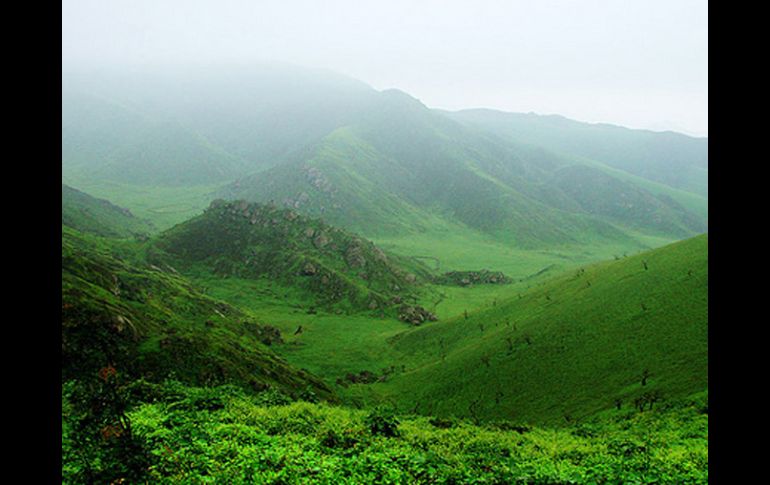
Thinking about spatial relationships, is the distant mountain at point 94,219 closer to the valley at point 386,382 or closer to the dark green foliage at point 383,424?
the valley at point 386,382

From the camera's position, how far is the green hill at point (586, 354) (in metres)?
33.4

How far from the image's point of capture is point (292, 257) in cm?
11644

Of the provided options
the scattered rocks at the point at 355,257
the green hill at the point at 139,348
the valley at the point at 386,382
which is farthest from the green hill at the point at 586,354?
the scattered rocks at the point at 355,257

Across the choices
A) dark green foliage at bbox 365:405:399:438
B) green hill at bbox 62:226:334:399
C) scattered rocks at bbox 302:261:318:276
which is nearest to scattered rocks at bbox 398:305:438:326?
scattered rocks at bbox 302:261:318:276

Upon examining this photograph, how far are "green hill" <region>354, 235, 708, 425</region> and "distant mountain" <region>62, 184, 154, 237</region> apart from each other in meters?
133

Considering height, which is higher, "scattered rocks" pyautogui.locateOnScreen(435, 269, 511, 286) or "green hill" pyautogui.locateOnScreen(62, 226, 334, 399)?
"green hill" pyautogui.locateOnScreen(62, 226, 334, 399)

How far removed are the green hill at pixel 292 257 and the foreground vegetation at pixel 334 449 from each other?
243 ft

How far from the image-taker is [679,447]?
18.6 m

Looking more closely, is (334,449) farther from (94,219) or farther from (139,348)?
(94,219)

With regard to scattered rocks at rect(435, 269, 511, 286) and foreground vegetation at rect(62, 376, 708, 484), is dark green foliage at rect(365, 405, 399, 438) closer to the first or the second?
foreground vegetation at rect(62, 376, 708, 484)

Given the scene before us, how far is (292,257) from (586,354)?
89895 mm

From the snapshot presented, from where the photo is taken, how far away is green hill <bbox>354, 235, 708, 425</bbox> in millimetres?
33438
